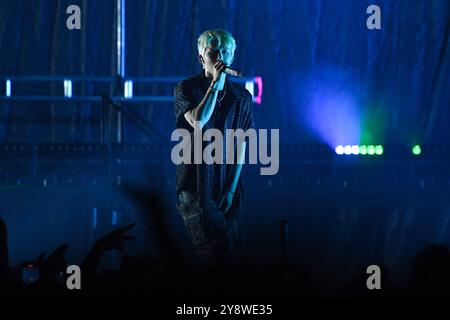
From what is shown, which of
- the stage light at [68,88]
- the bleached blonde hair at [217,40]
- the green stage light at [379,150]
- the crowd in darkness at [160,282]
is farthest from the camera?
the stage light at [68,88]

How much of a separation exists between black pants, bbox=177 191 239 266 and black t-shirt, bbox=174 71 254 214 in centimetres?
5

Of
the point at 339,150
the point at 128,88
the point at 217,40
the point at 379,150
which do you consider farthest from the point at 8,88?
the point at 379,150

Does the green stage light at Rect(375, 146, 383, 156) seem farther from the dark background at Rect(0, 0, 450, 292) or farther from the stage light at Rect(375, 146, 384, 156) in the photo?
the dark background at Rect(0, 0, 450, 292)

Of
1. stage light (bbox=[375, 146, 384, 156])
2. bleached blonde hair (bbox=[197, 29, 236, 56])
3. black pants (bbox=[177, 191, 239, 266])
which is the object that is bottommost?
black pants (bbox=[177, 191, 239, 266])

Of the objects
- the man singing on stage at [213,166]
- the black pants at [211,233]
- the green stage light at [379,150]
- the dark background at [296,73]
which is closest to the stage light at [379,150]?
the green stage light at [379,150]

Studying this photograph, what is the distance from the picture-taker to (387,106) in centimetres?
510

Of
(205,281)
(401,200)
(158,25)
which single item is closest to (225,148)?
(205,281)

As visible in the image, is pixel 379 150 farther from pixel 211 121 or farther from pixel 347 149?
pixel 211 121

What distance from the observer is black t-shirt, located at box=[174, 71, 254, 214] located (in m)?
3.24

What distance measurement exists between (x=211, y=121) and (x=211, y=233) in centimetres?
48

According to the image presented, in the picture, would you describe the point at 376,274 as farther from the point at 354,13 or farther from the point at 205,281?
the point at 354,13

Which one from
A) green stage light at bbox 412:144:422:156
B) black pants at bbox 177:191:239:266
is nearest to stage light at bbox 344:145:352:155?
green stage light at bbox 412:144:422:156

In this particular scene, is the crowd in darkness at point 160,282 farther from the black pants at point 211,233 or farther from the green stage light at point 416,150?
the green stage light at point 416,150

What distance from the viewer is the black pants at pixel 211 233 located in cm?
323
